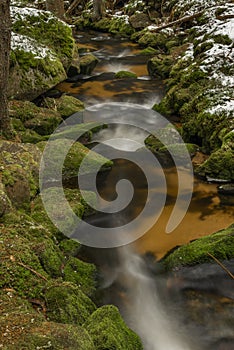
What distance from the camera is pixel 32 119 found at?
355 inches

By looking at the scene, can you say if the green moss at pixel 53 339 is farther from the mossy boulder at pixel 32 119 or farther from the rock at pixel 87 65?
the rock at pixel 87 65

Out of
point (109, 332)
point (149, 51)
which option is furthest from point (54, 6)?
point (109, 332)

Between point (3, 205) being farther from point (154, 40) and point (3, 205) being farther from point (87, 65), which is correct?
point (154, 40)

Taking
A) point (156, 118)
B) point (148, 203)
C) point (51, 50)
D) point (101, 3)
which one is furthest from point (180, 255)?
point (101, 3)

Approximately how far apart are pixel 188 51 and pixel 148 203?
8.67 meters

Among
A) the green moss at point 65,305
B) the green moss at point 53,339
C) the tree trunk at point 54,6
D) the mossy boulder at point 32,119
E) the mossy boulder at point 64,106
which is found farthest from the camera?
the tree trunk at point 54,6

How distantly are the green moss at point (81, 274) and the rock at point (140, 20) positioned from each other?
19.3m

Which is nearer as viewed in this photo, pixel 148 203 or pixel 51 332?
pixel 51 332

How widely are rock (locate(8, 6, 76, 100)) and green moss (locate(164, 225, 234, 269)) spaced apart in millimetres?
6861

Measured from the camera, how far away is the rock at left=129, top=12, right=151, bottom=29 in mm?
21422

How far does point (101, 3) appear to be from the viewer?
25375mm

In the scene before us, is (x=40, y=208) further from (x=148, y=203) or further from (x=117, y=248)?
(x=148, y=203)

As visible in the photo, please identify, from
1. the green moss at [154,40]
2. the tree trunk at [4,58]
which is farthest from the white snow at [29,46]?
the green moss at [154,40]

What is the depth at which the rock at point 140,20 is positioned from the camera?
21.4 meters
